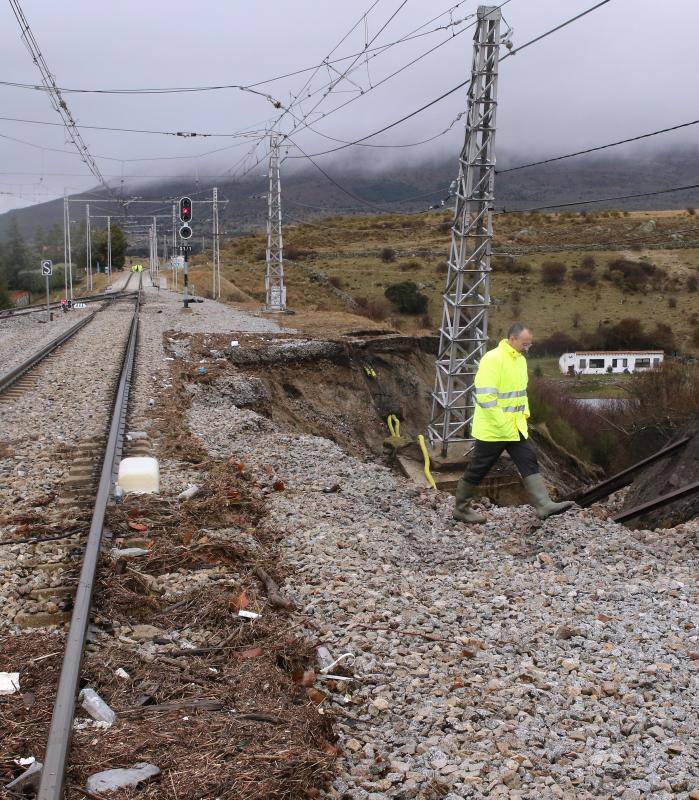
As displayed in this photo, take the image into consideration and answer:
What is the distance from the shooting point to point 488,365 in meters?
8.84

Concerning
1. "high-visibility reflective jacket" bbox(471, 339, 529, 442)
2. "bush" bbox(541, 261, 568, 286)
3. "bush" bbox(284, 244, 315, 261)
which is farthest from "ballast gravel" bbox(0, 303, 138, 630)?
"bush" bbox(284, 244, 315, 261)

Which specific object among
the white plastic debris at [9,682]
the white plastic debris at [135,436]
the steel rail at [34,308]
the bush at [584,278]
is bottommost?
the white plastic debris at [9,682]

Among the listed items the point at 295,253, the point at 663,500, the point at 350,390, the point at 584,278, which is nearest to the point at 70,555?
the point at 663,500

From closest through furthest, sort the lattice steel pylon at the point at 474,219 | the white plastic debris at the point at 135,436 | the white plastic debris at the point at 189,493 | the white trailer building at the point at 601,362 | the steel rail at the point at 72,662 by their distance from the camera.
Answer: the steel rail at the point at 72,662 → the white plastic debris at the point at 189,493 → the white plastic debris at the point at 135,436 → the lattice steel pylon at the point at 474,219 → the white trailer building at the point at 601,362

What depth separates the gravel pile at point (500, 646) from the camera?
4.10 meters

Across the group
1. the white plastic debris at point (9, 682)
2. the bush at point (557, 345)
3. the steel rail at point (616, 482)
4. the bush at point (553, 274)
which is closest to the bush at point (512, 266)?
the bush at point (553, 274)

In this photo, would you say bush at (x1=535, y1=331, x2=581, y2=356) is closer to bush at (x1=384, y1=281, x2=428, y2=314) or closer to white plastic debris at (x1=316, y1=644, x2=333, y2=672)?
bush at (x1=384, y1=281, x2=428, y2=314)

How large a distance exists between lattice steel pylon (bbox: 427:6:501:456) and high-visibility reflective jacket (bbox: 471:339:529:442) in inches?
367

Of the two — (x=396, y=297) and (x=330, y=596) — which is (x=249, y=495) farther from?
(x=396, y=297)

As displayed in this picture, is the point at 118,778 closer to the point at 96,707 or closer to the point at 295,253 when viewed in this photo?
the point at 96,707

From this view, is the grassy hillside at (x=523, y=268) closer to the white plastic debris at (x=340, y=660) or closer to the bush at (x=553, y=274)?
the bush at (x=553, y=274)

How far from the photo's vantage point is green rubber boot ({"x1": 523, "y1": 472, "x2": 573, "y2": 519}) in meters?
8.71

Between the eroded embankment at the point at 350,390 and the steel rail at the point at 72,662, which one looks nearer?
the steel rail at the point at 72,662

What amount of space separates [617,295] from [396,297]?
18.7 meters
